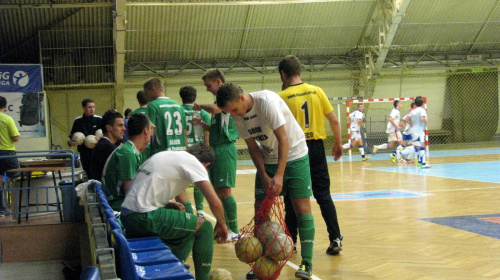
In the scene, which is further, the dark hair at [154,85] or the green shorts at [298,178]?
the dark hair at [154,85]

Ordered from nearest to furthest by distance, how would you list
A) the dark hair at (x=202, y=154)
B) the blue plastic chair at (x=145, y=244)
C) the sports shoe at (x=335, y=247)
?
the blue plastic chair at (x=145, y=244)
the dark hair at (x=202, y=154)
the sports shoe at (x=335, y=247)

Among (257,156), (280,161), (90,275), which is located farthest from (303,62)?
(90,275)

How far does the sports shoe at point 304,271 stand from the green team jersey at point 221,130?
6.96 ft

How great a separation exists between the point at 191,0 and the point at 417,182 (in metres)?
12.4

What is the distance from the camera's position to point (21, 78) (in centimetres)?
1730

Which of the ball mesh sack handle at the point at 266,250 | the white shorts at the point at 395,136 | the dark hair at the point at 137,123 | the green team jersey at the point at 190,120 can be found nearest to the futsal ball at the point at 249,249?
the ball mesh sack handle at the point at 266,250

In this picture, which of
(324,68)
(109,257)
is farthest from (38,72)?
(109,257)

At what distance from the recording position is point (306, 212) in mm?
4559

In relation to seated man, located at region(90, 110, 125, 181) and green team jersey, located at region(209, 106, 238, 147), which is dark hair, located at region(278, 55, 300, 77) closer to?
green team jersey, located at region(209, 106, 238, 147)

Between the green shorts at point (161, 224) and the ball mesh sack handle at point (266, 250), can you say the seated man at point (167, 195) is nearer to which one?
the green shorts at point (161, 224)

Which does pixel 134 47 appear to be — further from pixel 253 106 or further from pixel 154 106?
pixel 253 106

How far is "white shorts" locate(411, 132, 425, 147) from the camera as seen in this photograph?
586 inches

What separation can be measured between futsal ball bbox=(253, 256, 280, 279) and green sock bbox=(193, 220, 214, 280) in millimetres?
477

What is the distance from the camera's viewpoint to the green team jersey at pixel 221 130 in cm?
611
